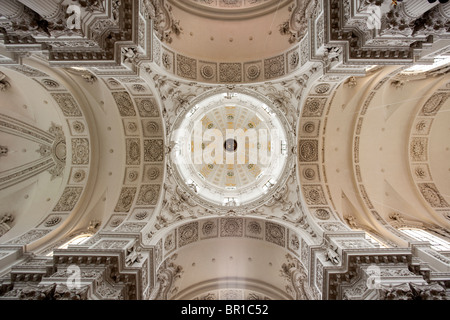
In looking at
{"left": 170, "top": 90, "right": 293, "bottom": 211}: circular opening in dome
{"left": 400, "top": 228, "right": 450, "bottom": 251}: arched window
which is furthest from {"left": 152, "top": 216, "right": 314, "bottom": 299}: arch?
{"left": 400, "top": 228, "right": 450, "bottom": 251}: arched window

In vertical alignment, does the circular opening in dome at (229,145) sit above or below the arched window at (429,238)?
above

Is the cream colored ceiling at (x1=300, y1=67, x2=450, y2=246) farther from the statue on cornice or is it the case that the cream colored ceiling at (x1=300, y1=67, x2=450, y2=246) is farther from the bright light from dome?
the statue on cornice

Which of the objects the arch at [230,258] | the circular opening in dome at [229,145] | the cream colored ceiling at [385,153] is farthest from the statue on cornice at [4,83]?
the cream colored ceiling at [385,153]

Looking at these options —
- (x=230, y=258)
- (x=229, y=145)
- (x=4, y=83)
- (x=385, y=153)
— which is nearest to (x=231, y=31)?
(x=229, y=145)

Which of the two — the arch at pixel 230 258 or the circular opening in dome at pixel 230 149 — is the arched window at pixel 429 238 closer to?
the arch at pixel 230 258

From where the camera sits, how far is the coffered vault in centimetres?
1383

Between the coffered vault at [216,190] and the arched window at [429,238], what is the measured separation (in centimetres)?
18

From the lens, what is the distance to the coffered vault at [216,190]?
13828 millimetres

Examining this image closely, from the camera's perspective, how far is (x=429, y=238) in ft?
44.9

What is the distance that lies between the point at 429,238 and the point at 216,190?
45.9 feet

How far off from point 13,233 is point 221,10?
63.1 ft

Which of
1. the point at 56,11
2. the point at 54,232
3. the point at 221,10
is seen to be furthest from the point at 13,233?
the point at 221,10

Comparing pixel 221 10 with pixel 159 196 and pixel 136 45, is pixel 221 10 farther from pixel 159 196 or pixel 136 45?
pixel 159 196

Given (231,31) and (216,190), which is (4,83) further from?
(216,190)
